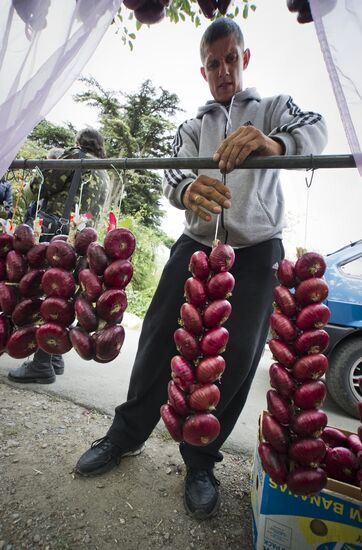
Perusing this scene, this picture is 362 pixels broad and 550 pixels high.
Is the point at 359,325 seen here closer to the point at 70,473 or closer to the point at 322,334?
the point at 322,334

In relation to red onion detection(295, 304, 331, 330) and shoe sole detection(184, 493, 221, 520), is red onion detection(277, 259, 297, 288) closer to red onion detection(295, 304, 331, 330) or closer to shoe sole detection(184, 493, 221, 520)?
red onion detection(295, 304, 331, 330)

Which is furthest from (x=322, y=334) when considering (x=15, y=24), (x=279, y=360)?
(x=15, y=24)

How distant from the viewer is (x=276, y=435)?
0.95 meters

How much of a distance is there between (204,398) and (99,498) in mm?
933

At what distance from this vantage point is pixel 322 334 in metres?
0.95

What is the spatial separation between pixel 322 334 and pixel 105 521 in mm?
1201

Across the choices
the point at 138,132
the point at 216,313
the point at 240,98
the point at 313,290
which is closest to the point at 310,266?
the point at 313,290

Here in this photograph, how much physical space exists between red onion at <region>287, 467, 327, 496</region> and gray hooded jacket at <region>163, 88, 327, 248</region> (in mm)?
863

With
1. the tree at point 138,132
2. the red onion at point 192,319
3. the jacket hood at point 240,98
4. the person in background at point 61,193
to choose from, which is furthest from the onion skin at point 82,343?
the tree at point 138,132

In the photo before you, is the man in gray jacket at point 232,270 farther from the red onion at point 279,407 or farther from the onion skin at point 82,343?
the onion skin at point 82,343

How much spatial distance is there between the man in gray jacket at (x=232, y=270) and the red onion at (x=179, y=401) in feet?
1.33

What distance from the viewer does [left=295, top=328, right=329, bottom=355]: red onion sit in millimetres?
942

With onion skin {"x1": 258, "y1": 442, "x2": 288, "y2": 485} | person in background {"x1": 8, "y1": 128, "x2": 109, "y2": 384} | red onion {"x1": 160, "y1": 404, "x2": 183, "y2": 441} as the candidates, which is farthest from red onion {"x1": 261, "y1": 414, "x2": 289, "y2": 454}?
person in background {"x1": 8, "y1": 128, "x2": 109, "y2": 384}

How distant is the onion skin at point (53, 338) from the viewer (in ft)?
3.13
